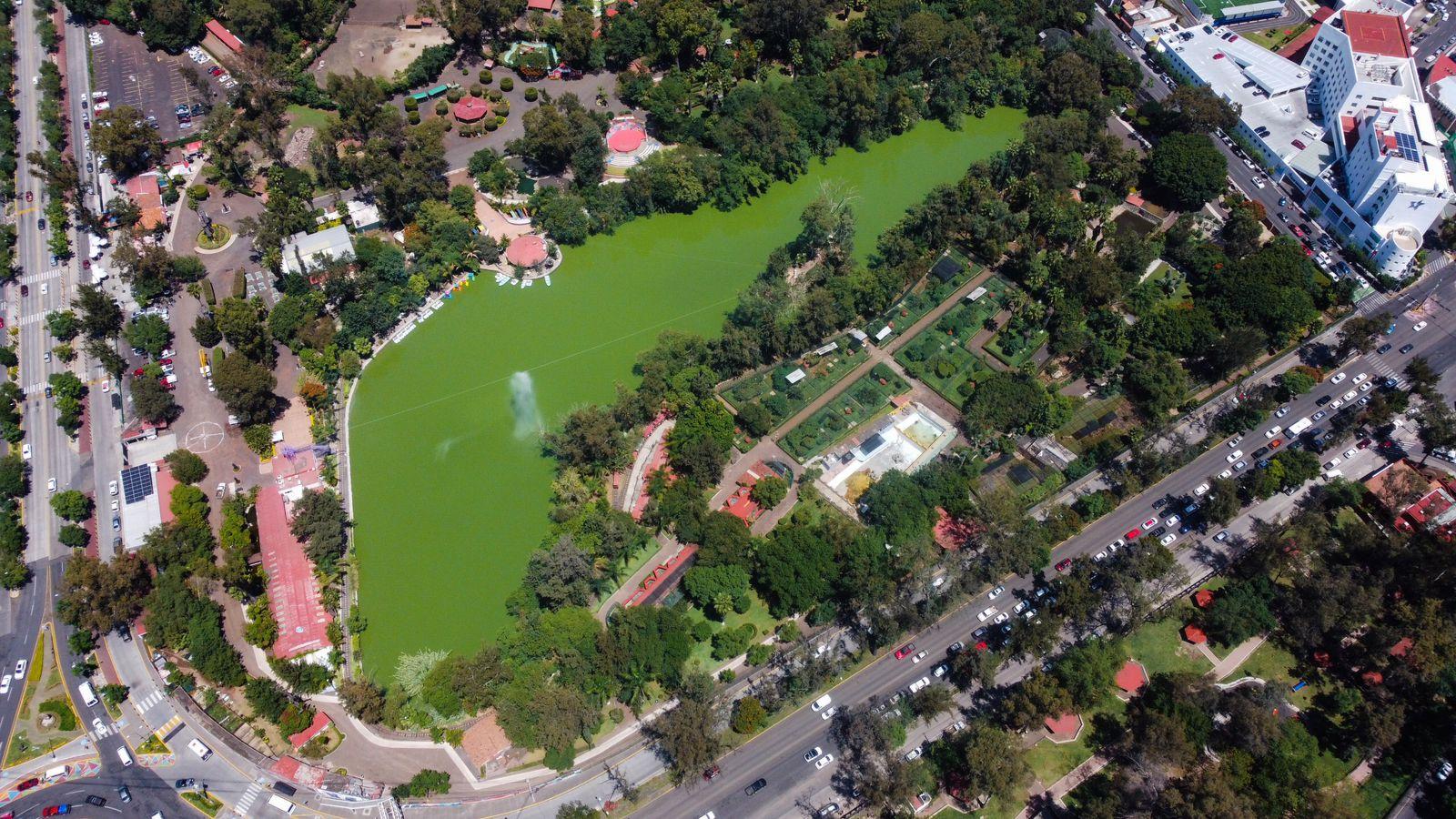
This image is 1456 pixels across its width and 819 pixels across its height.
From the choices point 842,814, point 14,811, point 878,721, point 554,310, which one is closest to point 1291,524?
point 878,721

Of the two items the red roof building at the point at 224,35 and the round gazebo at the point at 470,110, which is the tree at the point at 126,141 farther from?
the round gazebo at the point at 470,110

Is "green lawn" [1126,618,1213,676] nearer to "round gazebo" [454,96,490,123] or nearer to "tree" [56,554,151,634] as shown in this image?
"tree" [56,554,151,634]

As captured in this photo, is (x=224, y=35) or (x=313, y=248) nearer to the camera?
(x=313, y=248)

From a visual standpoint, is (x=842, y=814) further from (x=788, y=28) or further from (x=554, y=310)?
(x=788, y=28)

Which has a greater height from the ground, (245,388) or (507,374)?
(245,388)

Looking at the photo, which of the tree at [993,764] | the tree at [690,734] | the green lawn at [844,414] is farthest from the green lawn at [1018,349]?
the tree at [690,734]

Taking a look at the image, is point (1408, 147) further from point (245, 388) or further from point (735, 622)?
point (245, 388)

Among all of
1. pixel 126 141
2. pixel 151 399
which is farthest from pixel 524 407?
pixel 126 141
